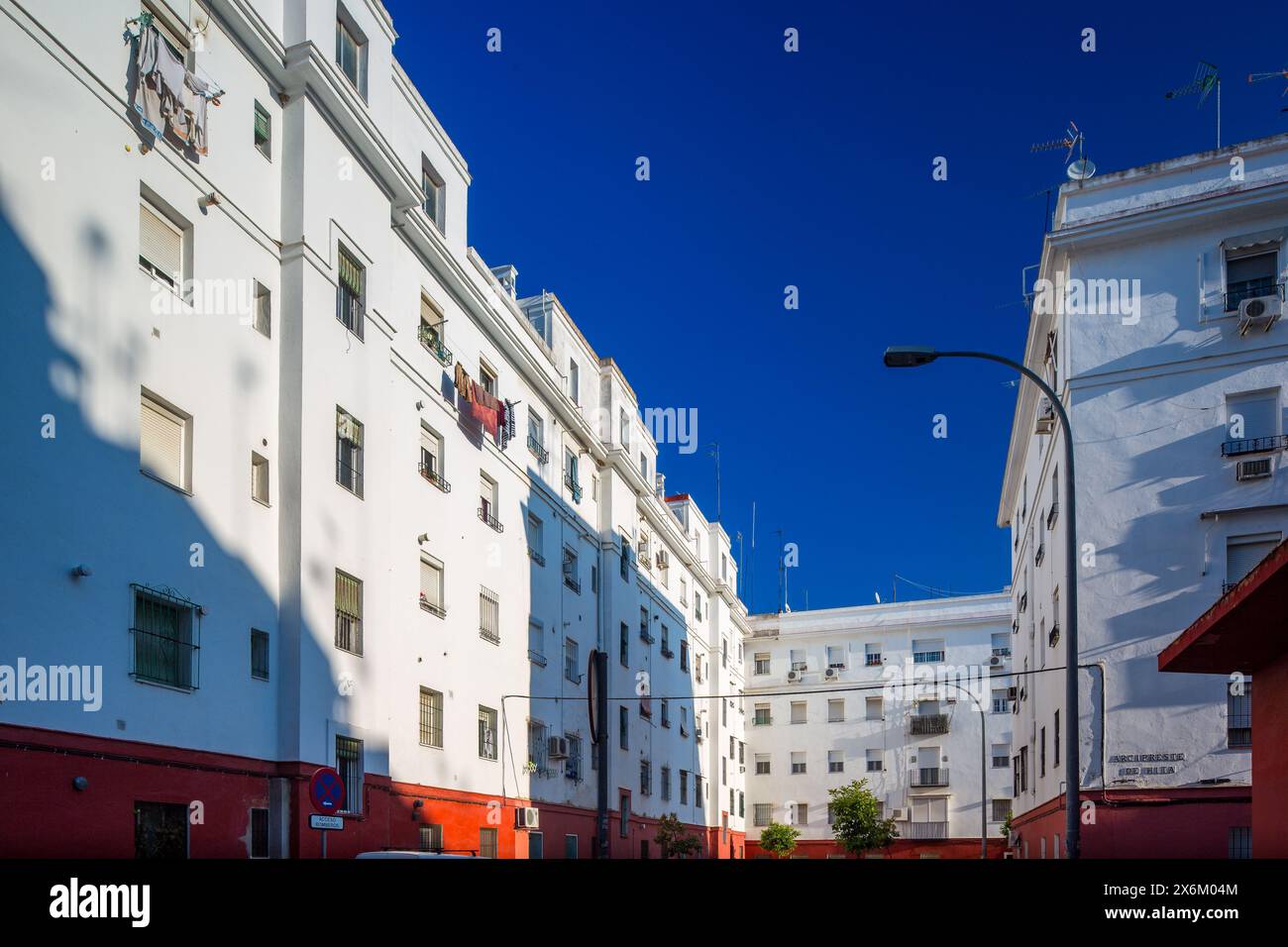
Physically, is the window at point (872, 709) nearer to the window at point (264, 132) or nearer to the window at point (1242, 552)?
the window at point (1242, 552)

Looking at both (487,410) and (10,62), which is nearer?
(10,62)

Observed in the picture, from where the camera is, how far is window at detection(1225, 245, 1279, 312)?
81.1 feet

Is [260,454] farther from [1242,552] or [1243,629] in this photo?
[1242,552]

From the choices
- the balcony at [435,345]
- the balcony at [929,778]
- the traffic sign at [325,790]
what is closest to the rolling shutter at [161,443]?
the traffic sign at [325,790]

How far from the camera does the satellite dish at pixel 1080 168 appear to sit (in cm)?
2728

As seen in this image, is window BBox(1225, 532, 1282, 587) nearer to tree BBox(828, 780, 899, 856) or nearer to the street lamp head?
the street lamp head

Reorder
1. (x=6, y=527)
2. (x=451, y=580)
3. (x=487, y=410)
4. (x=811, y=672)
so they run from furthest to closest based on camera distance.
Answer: (x=811, y=672) < (x=487, y=410) < (x=451, y=580) < (x=6, y=527)

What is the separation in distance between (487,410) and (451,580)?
15.4ft

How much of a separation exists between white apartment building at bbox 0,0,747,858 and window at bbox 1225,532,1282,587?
56.2 ft

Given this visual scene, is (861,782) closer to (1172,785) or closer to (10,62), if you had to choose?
(1172,785)

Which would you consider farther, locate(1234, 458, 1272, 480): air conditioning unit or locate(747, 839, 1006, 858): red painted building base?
locate(747, 839, 1006, 858): red painted building base

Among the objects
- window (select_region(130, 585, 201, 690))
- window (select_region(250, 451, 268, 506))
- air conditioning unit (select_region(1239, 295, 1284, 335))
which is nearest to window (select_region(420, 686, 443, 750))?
window (select_region(250, 451, 268, 506))
